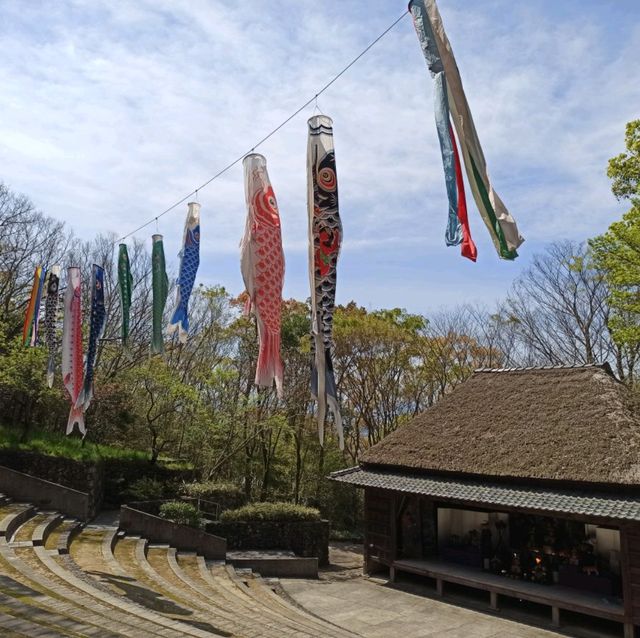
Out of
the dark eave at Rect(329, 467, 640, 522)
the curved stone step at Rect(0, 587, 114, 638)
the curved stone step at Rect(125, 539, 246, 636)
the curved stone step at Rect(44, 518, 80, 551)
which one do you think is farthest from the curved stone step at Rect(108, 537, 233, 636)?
the dark eave at Rect(329, 467, 640, 522)

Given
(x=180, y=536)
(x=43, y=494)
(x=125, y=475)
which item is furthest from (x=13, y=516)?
(x=125, y=475)

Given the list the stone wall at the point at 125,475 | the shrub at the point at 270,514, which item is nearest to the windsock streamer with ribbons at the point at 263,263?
the shrub at the point at 270,514

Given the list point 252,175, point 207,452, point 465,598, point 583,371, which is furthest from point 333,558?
point 252,175

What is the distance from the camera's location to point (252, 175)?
9453 mm

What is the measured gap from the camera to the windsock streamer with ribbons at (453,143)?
20.4ft

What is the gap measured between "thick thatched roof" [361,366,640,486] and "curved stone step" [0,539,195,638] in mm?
9152

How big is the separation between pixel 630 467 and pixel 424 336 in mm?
16836

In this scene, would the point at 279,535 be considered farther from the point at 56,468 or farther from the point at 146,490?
the point at 56,468

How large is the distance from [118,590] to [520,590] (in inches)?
348

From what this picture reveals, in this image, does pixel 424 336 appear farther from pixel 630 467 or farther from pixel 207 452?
pixel 630 467

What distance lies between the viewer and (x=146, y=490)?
20.0m

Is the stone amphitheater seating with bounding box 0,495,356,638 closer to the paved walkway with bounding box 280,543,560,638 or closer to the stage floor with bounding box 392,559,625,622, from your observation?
the paved walkway with bounding box 280,543,560,638

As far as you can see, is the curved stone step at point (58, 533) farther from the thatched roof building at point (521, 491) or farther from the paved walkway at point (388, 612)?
the thatched roof building at point (521, 491)

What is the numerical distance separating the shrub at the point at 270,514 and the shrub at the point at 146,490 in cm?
353
